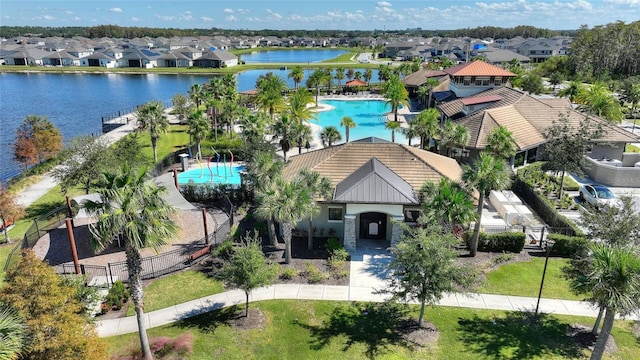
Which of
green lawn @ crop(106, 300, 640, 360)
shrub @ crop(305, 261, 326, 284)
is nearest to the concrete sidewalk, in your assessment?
shrub @ crop(305, 261, 326, 284)

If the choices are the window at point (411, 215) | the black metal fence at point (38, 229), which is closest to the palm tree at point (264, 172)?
the window at point (411, 215)

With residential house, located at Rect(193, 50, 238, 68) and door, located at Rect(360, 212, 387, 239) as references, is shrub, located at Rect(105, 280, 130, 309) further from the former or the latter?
residential house, located at Rect(193, 50, 238, 68)

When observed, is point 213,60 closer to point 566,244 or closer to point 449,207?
point 449,207

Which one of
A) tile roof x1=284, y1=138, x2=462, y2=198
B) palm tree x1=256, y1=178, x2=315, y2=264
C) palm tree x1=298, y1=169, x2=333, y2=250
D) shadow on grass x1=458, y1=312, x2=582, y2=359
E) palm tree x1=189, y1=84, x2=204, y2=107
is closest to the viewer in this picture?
shadow on grass x1=458, y1=312, x2=582, y2=359

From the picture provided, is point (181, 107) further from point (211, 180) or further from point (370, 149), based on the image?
point (370, 149)

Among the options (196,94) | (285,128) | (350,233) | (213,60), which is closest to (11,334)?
(350,233)
